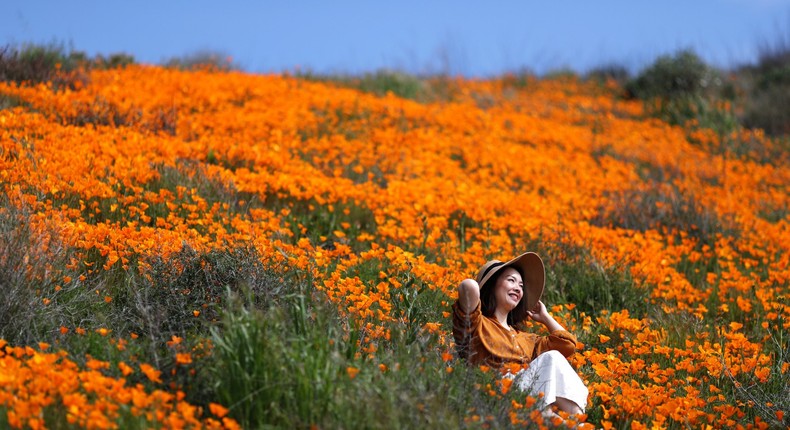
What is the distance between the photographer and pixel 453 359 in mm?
4926

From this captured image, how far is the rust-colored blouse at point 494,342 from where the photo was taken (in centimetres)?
505

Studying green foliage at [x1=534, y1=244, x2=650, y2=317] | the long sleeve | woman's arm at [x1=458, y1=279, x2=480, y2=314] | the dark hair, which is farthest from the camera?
green foliage at [x1=534, y1=244, x2=650, y2=317]

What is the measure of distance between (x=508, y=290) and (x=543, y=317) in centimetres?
36

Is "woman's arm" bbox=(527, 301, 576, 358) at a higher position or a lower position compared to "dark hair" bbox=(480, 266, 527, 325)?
lower

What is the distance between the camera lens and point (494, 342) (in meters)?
5.24

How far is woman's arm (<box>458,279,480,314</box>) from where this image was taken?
4.91 metres

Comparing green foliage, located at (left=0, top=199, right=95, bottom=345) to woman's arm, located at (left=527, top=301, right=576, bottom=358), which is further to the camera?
woman's arm, located at (left=527, top=301, right=576, bottom=358)

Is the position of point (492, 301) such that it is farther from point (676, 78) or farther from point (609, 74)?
point (609, 74)

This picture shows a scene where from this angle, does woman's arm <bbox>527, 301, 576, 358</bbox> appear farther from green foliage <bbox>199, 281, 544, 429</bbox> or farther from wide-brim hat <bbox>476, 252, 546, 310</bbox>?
green foliage <bbox>199, 281, 544, 429</bbox>

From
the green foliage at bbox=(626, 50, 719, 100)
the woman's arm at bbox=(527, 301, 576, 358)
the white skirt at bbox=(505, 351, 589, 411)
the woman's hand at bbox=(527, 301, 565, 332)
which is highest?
the green foliage at bbox=(626, 50, 719, 100)

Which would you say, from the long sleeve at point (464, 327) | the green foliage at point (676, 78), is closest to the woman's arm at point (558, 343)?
the long sleeve at point (464, 327)

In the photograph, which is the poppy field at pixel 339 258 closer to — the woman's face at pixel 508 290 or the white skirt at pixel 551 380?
the white skirt at pixel 551 380

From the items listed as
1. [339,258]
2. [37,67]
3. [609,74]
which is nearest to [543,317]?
[339,258]

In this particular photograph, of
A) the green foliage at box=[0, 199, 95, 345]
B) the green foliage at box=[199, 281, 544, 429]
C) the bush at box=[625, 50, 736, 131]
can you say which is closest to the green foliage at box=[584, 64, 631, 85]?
the bush at box=[625, 50, 736, 131]
